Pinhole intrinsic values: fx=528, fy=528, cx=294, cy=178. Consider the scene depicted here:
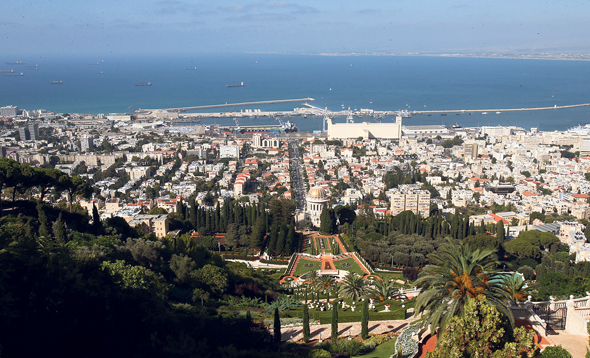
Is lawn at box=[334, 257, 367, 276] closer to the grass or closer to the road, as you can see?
the grass

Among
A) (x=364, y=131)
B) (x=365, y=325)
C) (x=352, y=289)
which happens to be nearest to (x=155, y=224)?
(x=352, y=289)

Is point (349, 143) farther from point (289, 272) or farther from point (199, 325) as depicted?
point (199, 325)

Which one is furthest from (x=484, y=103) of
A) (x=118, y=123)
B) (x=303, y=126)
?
(x=118, y=123)

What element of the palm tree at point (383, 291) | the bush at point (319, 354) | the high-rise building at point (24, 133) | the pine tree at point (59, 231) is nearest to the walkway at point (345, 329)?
the palm tree at point (383, 291)

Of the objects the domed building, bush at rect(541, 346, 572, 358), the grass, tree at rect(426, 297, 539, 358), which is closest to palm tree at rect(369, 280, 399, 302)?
the grass

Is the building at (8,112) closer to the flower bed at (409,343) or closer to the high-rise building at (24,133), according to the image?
the high-rise building at (24,133)
